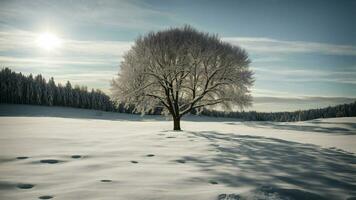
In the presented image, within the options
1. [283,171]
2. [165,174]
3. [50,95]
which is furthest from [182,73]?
[50,95]

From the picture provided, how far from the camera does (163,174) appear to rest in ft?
25.8

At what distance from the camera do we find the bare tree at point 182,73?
2327cm

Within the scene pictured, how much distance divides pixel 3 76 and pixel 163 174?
84402 millimetres

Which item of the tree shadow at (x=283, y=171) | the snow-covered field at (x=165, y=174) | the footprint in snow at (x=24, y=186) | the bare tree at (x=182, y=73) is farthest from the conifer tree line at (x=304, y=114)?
the footprint in snow at (x=24, y=186)

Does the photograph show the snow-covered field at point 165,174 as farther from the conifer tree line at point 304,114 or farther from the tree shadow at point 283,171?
the conifer tree line at point 304,114

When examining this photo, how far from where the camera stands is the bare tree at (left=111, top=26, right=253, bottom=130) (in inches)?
916

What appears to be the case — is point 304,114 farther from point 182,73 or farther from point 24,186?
point 24,186

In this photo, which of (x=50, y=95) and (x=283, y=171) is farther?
(x=50, y=95)

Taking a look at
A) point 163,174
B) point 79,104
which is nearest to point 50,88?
point 79,104

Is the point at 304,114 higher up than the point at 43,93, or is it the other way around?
the point at 43,93

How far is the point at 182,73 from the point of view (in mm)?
24047

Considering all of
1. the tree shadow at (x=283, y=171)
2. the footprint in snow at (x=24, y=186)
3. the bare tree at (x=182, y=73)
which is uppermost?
the bare tree at (x=182, y=73)

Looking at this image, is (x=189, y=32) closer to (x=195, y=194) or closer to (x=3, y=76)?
(x=195, y=194)

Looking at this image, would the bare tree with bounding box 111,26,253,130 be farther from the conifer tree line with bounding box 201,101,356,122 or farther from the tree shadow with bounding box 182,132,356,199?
the conifer tree line with bounding box 201,101,356,122
